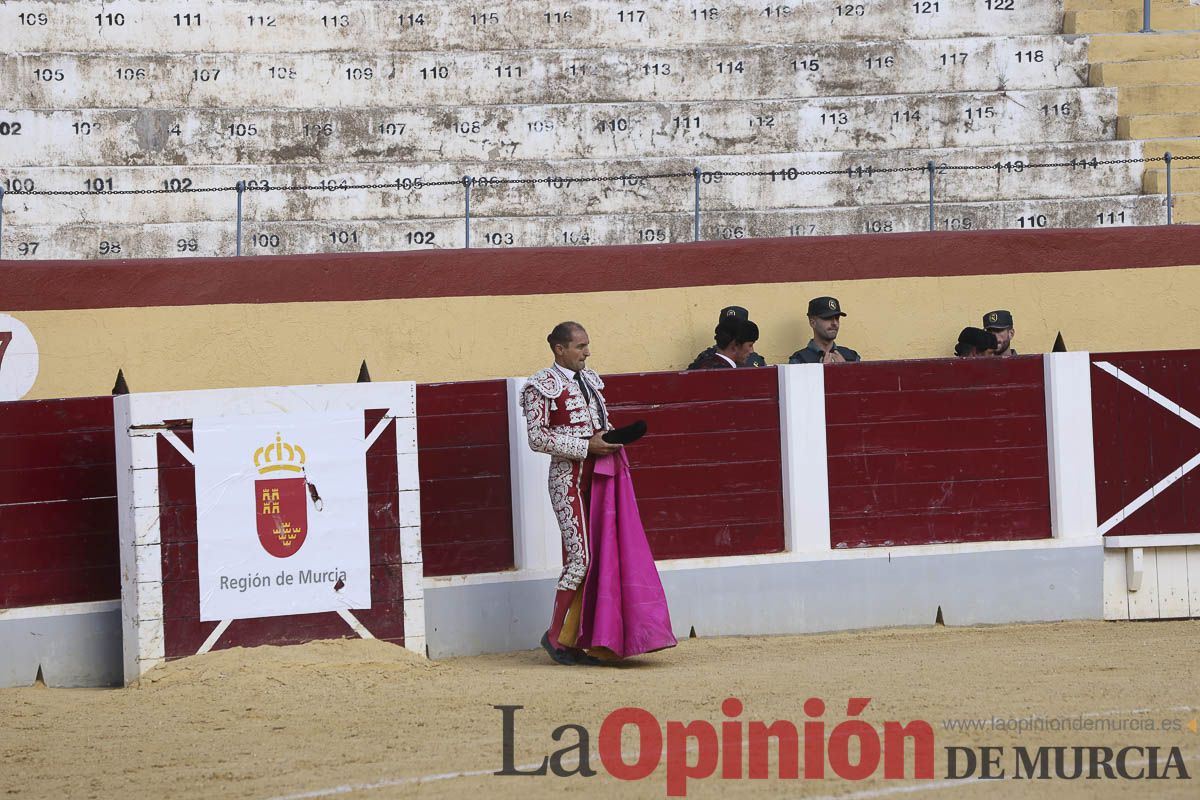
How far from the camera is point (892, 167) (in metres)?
11.4

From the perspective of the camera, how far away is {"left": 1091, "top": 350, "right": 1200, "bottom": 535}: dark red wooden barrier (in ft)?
27.1

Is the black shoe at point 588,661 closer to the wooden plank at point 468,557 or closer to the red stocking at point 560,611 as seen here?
the red stocking at point 560,611

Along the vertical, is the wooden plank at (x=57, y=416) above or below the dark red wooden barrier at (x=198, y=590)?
above

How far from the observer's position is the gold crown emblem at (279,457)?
22.9 ft

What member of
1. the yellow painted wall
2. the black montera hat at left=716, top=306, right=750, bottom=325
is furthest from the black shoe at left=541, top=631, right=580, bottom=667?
the yellow painted wall

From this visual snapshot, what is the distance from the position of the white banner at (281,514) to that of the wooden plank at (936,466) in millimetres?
2384

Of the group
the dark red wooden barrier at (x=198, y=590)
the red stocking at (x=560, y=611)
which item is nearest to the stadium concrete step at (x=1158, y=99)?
the red stocking at (x=560, y=611)

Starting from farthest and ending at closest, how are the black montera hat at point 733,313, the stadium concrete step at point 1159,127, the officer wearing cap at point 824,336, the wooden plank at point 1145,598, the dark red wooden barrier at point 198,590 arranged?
1. the stadium concrete step at point 1159,127
2. the officer wearing cap at point 824,336
3. the black montera hat at point 733,313
4. the wooden plank at point 1145,598
5. the dark red wooden barrier at point 198,590

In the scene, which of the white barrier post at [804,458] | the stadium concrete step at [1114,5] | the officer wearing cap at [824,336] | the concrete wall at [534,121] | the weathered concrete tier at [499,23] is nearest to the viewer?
the white barrier post at [804,458]

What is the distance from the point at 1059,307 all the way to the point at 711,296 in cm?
203

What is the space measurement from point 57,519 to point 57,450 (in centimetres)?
29

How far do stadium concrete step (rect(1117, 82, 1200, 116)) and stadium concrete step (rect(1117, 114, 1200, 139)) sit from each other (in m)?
0.16

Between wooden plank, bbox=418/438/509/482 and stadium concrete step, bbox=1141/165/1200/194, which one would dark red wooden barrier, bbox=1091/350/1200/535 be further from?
stadium concrete step, bbox=1141/165/1200/194

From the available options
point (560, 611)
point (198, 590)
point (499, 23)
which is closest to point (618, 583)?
point (560, 611)
